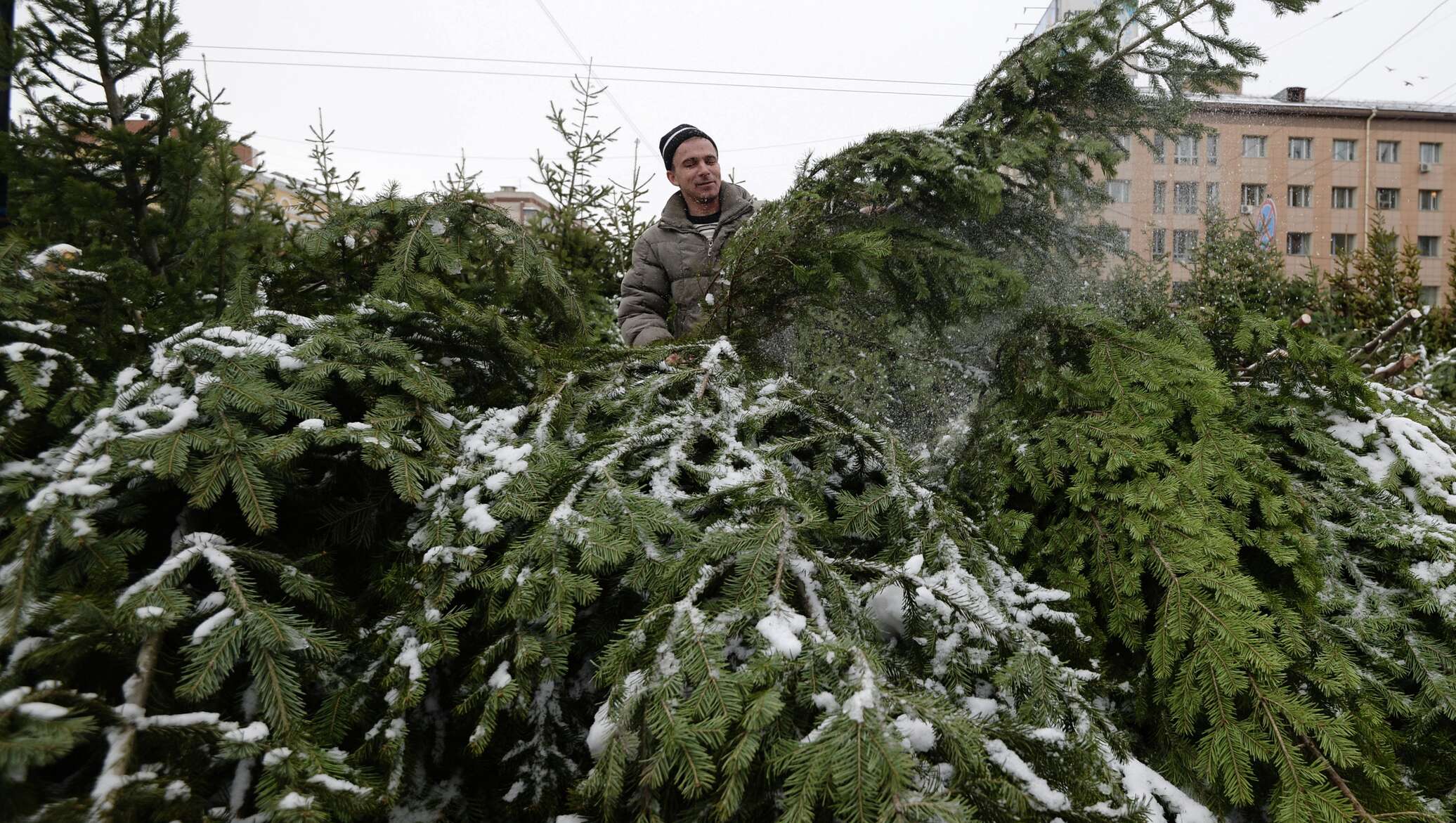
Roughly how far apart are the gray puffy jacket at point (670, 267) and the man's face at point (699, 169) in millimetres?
58

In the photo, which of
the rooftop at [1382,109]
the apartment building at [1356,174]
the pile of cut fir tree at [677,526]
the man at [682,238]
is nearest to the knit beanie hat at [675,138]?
the man at [682,238]

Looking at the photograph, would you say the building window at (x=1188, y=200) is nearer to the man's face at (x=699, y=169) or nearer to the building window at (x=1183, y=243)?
the building window at (x=1183, y=243)

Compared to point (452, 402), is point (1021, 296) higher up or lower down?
higher up

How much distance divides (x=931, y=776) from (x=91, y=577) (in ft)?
4.14

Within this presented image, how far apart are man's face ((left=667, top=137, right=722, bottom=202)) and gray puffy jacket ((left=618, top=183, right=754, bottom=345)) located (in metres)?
0.06

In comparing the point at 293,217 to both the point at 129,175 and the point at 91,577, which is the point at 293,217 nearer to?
the point at 129,175

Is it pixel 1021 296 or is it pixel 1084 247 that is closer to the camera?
pixel 1021 296

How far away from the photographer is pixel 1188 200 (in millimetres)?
3074

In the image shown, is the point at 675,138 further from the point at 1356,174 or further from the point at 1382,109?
the point at 1382,109

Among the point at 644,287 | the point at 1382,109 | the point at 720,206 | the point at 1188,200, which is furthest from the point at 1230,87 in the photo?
the point at 1382,109

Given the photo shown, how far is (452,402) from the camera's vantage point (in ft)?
6.04

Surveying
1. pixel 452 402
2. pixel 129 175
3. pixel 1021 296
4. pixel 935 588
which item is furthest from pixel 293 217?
pixel 935 588

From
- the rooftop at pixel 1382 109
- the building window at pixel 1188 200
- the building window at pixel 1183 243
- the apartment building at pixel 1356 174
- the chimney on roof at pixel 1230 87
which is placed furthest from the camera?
the apartment building at pixel 1356 174

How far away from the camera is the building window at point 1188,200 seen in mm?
3027
